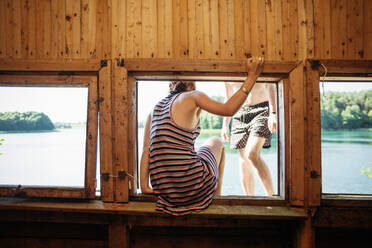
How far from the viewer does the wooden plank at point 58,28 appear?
1948 mm

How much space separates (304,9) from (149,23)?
1281mm

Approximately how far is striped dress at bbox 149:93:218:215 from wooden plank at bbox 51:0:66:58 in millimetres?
1028

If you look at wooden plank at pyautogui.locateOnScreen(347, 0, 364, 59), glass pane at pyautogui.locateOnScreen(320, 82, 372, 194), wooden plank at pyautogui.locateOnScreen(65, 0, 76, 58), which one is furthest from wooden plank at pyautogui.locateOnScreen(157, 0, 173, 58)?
wooden plank at pyautogui.locateOnScreen(347, 0, 364, 59)

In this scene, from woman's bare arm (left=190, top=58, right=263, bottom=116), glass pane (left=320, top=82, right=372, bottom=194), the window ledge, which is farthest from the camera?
glass pane (left=320, top=82, right=372, bottom=194)

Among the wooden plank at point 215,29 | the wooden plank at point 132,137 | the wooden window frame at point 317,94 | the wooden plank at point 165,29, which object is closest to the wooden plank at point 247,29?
the wooden plank at point 215,29

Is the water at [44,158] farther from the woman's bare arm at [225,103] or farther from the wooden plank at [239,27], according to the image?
the wooden plank at [239,27]

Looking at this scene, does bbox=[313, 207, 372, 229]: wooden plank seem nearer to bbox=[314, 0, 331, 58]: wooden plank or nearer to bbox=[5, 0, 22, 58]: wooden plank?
bbox=[314, 0, 331, 58]: wooden plank

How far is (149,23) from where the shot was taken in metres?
A: 1.92

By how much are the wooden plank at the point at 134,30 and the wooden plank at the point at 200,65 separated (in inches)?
3.3

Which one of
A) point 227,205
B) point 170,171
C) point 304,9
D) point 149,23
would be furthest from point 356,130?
point 149,23

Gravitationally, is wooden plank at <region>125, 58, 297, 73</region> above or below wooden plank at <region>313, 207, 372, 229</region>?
above

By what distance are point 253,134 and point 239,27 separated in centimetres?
120

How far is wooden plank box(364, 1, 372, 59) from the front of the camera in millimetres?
1854

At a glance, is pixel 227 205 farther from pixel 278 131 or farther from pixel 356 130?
pixel 356 130
